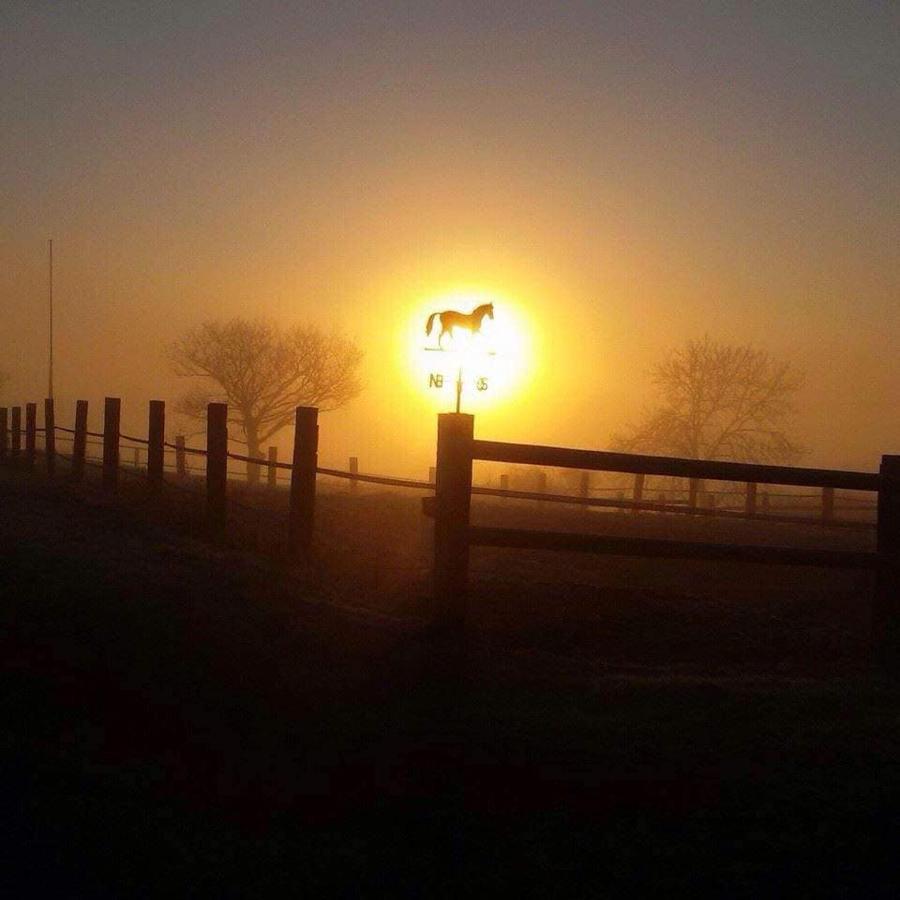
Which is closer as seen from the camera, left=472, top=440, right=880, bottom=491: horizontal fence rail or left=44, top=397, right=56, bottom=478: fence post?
left=472, top=440, right=880, bottom=491: horizontal fence rail

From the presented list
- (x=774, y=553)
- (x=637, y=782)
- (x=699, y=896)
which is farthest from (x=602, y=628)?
(x=699, y=896)

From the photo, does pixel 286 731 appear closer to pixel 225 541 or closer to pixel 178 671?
pixel 178 671

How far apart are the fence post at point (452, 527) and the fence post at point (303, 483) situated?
4.51 m

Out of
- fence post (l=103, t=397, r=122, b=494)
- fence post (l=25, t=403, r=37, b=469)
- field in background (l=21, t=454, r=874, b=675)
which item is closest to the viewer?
field in background (l=21, t=454, r=874, b=675)

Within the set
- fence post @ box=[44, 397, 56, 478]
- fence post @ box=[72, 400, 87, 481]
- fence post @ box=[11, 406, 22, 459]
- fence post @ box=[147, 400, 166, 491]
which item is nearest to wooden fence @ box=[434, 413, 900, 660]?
fence post @ box=[147, 400, 166, 491]

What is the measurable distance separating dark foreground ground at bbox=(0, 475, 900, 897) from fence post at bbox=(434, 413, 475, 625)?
0.71 feet

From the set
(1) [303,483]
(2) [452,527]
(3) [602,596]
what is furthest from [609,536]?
(1) [303,483]

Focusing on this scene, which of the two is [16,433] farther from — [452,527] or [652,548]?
[652,548]

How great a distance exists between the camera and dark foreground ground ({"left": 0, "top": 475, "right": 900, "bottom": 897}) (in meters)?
3.41

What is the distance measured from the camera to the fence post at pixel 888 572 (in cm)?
652

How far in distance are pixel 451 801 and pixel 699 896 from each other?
96 centimetres

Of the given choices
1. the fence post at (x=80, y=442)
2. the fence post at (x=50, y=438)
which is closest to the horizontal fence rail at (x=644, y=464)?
the fence post at (x=80, y=442)

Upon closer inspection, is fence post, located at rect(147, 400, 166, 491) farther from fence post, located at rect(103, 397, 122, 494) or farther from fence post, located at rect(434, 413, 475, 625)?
fence post, located at rect(434, 413, 475, 625)

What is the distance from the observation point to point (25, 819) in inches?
143
